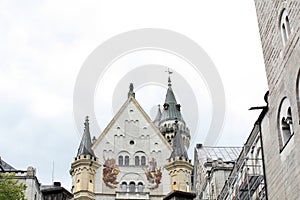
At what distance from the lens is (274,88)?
19469mm

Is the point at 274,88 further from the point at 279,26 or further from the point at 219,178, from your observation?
the point at 219,178

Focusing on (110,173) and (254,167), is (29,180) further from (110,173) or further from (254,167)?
(254,167)

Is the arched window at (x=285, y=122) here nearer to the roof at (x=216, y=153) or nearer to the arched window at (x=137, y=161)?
the roof at (x=216, y=153)

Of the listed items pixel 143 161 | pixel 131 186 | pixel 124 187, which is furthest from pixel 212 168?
pixel 143 161

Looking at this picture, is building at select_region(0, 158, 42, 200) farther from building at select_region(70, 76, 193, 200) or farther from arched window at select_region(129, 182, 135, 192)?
arched window at select_region(129, 182, 135, 192)

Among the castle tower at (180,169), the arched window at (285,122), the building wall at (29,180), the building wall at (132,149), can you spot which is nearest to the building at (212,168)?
the castle tower at (180,169)

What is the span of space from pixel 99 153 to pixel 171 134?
89.9 ft

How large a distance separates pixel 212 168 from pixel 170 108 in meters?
44.3

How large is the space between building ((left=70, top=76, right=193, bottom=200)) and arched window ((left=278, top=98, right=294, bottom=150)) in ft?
119

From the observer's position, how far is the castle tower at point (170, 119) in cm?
8383

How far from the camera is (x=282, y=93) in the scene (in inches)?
730

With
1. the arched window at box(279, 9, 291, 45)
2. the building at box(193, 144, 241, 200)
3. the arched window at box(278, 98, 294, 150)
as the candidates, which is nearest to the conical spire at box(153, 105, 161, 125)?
the building at box(193, 144, 241, 200)

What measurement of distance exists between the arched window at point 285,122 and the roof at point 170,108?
6707 cm

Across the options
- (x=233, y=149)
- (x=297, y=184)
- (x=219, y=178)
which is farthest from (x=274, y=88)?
(x=233, y=149)
